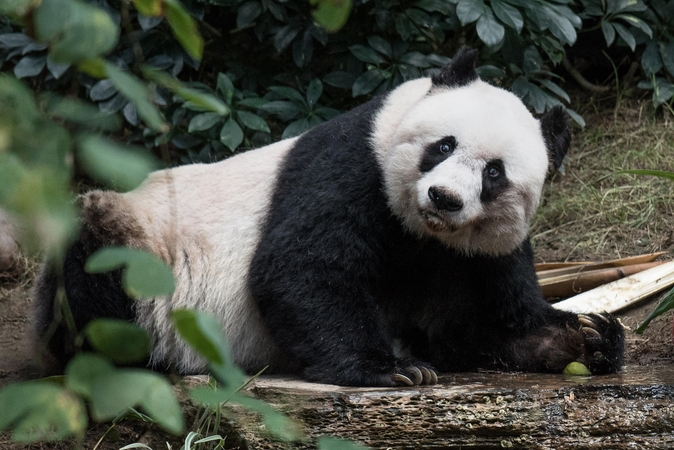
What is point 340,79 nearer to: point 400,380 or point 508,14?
point 508,14

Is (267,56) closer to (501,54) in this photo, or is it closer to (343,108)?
(343,108)

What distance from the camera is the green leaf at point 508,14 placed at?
5.63 meters

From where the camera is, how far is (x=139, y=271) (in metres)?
1.00

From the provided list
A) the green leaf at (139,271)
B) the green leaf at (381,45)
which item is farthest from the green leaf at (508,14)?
the green leaf at (139,271)

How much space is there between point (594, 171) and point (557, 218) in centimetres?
68

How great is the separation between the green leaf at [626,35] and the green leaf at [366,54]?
194 cm

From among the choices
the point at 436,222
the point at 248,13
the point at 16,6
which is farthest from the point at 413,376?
the point at 248,13

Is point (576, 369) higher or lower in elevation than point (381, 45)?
lower

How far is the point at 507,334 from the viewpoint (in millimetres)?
4066

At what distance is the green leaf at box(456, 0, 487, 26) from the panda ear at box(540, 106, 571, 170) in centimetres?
179

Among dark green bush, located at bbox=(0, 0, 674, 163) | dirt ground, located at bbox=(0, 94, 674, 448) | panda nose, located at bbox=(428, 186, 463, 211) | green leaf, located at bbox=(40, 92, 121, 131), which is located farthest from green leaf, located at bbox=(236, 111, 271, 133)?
green leaf, located at bbox=(40, 92, 121, 131)

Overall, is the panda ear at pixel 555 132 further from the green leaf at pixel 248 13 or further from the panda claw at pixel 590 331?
the green leaf at pixel 248 13

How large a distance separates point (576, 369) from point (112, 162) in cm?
→ 330

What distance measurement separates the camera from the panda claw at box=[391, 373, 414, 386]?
343cm
